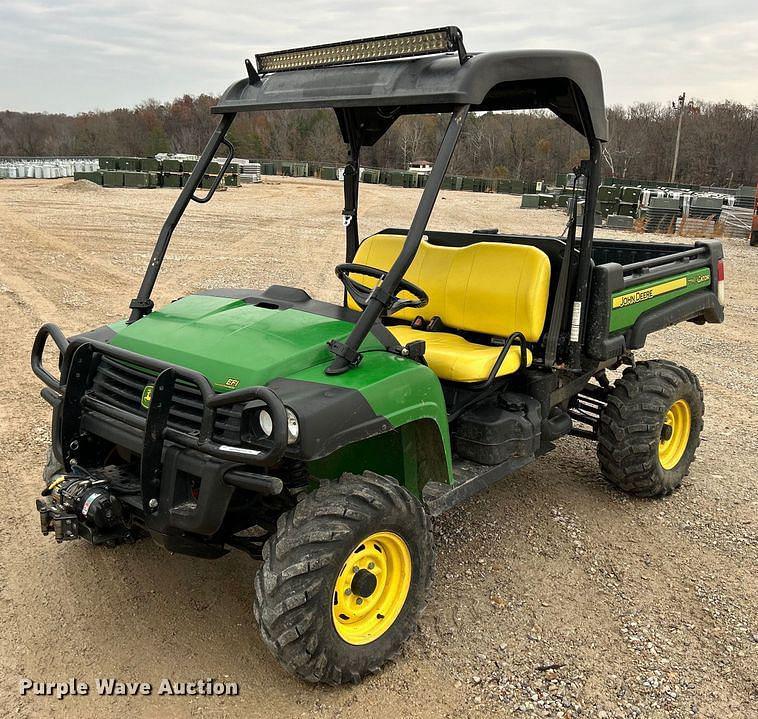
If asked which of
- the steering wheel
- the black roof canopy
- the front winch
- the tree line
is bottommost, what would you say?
the front winch

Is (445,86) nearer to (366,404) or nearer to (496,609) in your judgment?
(366,404)

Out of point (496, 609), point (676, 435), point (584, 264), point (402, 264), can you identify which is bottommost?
point (496, 609)

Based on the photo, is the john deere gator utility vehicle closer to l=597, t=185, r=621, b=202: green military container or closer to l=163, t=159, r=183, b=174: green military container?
l=597, t=185, r=621, b=202: green military container

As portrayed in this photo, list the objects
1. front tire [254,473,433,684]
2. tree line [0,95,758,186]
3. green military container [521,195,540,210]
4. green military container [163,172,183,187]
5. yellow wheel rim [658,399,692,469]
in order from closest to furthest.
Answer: front tire [254,473,433,684]
yellow wheel rim [658,399,692,469]
green military container [163,172,183,187]
green military container [521,195,540,210]
tree line [0,95,758,186]

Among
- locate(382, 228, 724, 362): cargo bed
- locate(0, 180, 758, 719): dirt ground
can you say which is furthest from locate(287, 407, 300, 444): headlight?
locate(382, 228, 724, 362): cargo bed

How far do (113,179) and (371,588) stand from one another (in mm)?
30509

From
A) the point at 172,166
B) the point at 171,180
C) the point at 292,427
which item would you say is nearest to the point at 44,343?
the point at 292,427

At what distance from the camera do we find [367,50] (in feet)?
10.3

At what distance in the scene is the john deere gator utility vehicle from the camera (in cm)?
264

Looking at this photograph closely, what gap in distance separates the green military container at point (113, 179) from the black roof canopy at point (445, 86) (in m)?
28.7

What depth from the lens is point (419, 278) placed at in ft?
14.6

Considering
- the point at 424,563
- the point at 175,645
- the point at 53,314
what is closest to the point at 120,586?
the point at 175,645

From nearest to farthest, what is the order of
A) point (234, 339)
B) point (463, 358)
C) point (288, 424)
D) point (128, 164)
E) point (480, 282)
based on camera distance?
point (288, 424) → point (234, 339) → point (463, 358) → point (480, 282) → point (128, 164)

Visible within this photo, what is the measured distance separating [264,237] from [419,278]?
514 inches
